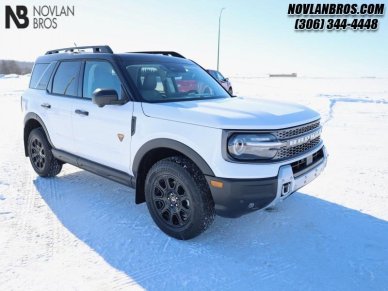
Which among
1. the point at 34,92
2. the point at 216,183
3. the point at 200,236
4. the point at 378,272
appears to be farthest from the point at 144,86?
Answer: the point at 378,272

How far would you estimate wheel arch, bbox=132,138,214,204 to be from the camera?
2914mm

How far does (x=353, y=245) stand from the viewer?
3.21 m

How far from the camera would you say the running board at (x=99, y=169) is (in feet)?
11.9

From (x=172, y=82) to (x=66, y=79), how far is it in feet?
4.98

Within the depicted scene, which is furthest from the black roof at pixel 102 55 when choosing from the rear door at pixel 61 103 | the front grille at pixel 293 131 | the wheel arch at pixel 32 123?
the front grille at pixel 293 131

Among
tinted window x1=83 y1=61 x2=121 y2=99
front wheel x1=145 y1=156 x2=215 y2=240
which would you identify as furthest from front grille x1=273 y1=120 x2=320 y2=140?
tinted window x1=83 y1=61 x2=121 y2=99

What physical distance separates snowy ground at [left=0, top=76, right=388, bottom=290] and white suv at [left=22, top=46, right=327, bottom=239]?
34 centimetres

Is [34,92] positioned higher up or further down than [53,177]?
higher up

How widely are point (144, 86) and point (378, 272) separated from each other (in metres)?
2.81

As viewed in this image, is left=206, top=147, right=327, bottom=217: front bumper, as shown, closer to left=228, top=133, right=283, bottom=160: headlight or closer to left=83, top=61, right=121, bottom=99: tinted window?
left=228, top=133, right=283, bottom=160: headlight

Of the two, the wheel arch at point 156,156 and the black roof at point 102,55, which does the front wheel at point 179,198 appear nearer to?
the wheel arch at point 156,156

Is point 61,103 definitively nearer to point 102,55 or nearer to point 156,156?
point 102,55

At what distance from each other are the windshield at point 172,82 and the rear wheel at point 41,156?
2.03 meters

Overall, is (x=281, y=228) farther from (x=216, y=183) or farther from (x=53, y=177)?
(x=53, y=177)
